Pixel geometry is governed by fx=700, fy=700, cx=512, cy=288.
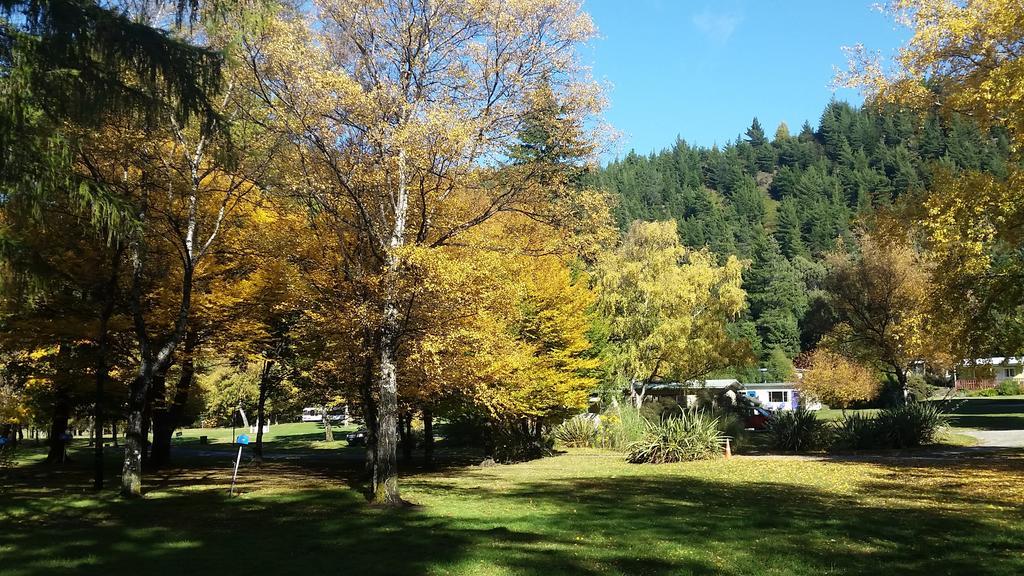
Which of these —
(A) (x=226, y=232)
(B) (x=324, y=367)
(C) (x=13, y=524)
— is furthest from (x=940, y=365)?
(C) (x=13, y=524)

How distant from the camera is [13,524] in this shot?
37.0 feet

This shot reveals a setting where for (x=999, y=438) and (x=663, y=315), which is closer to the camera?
(x=999, y=438)

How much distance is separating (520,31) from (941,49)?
10.2m

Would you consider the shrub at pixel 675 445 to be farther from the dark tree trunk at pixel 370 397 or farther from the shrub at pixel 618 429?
the dark tree trunk at pixel 370 397

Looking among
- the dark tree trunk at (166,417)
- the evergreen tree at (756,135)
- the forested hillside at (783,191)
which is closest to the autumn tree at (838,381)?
the forested hillside at (783,191)

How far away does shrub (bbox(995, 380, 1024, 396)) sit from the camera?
6650 cm

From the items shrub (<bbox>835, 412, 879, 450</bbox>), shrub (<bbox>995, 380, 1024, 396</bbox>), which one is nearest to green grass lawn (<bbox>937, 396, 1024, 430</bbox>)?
shrub (<bbox>835, 412, 879, 450</bbox>)

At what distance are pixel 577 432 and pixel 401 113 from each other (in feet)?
69.9

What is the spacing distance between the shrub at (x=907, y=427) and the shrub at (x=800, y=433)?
182 centimetres

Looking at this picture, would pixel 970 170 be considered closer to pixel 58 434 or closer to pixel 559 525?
pixel 559 525

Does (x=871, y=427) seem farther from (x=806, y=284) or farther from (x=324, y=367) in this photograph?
(x=806, y=284)

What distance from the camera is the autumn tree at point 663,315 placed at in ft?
121

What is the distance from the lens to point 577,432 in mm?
32406

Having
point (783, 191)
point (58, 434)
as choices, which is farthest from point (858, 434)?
point (783, 191)
